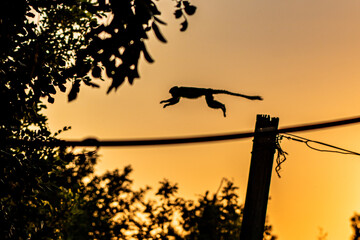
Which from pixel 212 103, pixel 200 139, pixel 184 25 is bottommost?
pixel 200 139

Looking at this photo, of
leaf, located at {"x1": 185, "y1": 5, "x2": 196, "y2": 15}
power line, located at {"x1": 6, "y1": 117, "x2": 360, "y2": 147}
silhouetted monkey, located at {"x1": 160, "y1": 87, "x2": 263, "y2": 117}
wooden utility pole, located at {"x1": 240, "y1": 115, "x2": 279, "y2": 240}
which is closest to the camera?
power line, located at {"x1": 6, "y1": 117, "x2": 360, "y2": 147}

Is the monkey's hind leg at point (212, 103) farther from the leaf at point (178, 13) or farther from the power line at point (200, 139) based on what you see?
the leaf at point (178, 13)

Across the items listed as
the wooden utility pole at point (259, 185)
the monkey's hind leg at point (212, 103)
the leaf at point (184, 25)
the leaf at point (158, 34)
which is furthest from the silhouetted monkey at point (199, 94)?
the leaf at point (184, 25)

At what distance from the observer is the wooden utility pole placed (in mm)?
4734

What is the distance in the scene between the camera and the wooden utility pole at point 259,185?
4.73 m

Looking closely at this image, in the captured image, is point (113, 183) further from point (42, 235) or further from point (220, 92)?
point (220, 92)

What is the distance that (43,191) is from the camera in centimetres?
859

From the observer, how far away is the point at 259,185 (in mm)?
4785

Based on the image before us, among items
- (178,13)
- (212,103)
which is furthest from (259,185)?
(178,13)

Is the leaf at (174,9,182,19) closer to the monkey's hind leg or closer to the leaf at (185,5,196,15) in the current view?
the leaf at (185,5,196,15)

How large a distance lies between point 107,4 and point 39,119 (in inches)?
192

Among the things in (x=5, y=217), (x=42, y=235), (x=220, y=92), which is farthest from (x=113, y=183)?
(x=220, y=92)

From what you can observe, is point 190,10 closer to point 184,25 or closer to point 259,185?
point 184,25

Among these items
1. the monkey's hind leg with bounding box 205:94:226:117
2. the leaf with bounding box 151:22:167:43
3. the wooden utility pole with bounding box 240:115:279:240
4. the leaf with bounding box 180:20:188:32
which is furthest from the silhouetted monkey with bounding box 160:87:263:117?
the leaf with bounding box 180:20:188:32
